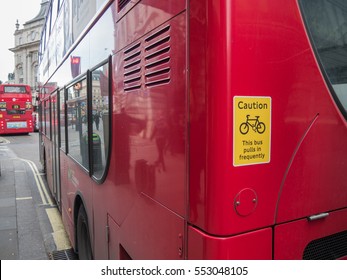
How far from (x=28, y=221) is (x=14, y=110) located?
2177 cm

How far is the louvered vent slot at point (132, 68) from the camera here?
1.84 m

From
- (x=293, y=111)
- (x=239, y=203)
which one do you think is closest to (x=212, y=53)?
(x=293, y=111)

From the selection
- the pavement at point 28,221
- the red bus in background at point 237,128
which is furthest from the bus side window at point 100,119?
the pavement at point 28,221

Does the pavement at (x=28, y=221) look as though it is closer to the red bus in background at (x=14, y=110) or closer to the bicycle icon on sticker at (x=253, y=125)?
the bicycle icon on sticker at (x=253, y=125)

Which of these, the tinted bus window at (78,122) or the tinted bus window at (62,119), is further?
the tinted bus window at (62,119)

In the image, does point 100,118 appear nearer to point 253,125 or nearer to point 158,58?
point 158,58

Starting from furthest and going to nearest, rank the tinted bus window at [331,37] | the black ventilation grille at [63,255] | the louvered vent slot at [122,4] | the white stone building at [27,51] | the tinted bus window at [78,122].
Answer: the white stone building at [27,51] → the black ventilation grille at [63,255] → the tinted bus window at [78,122] → the louvered vent slot at [122,4] → the tinted bus window at [331,37]

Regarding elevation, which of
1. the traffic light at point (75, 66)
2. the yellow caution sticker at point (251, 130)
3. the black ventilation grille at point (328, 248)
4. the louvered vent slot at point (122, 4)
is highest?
the louvered vent slot at point (122, 4)

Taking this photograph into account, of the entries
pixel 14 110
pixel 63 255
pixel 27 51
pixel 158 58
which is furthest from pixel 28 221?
pixel 27 51

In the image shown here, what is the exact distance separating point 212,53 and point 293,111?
1.38 ft

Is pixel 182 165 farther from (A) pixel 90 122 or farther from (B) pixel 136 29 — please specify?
(A) pixel 90 122

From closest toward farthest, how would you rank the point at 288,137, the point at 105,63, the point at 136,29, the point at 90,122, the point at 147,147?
the point at 288,137
the point at 147,147
the point at 136,29
the point at 105,63
the point at 90,122

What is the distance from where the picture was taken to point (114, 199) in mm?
2312

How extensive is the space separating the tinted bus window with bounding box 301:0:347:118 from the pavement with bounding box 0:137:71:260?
425 centimetres
